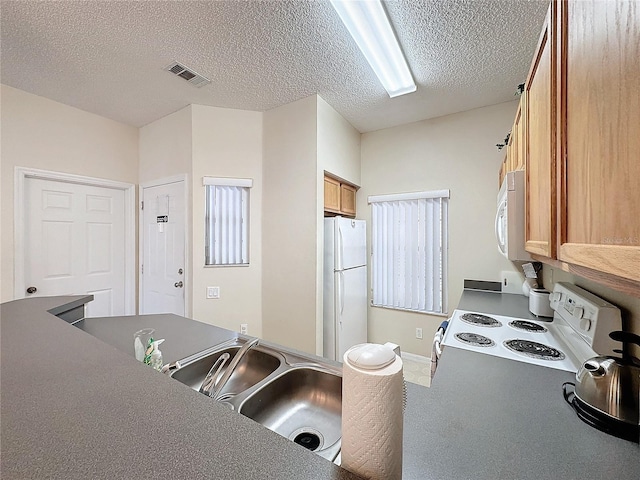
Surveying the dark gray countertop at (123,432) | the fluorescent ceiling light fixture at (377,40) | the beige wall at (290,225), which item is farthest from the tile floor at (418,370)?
the fluorescent ceiling light fixture at (377,40)

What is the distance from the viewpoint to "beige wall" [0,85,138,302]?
231cm

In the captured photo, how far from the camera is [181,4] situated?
1.52 meters

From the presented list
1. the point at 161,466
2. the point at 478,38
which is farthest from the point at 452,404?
the point at 478,38

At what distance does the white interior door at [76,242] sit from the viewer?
2.51 metres

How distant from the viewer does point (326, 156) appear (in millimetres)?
2650

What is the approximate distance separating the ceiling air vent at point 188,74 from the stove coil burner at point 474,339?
2.72 m

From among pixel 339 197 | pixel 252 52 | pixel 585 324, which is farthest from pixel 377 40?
pixel 585 324

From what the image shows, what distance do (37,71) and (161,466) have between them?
10.4 feet

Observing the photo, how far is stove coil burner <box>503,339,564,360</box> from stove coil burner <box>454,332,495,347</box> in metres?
0.08

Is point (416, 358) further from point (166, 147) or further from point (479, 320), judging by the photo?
point (166, 147)

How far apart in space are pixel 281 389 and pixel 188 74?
97.1 inches

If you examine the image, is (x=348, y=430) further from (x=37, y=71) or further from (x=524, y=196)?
(x=37, y=71)

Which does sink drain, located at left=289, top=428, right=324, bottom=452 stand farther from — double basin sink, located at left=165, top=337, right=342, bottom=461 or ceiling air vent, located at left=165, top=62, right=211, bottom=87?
ceiling air vent, located at left=165, top=62, right=211, bottom=87

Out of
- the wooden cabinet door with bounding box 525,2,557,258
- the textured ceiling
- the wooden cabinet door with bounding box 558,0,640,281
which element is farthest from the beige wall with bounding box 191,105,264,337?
the wooden cabinet door with bounding box 558,0,640,281
